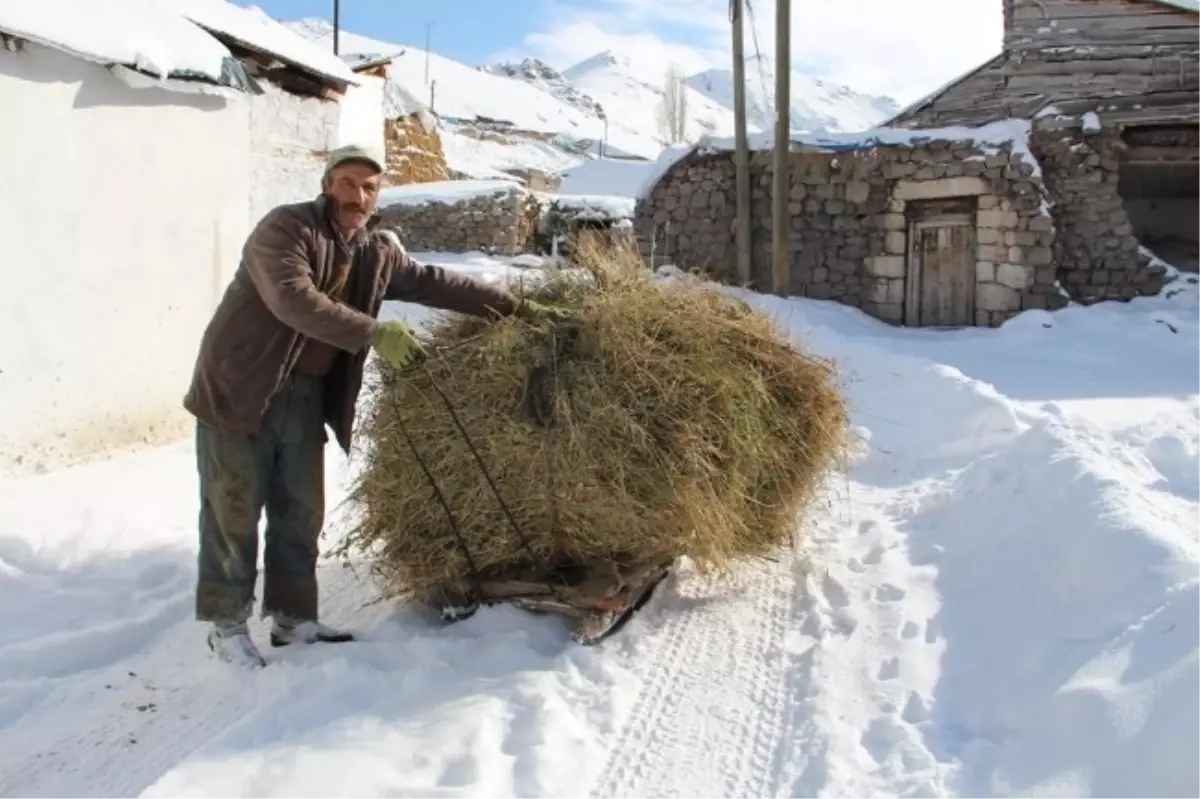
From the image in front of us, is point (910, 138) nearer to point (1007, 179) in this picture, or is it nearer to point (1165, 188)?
point (1007, 179)

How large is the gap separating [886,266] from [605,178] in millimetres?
20673

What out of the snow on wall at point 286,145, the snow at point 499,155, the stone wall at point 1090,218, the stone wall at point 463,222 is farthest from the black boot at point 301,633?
the snow at point 499,155

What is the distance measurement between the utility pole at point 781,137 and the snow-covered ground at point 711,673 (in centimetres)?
800

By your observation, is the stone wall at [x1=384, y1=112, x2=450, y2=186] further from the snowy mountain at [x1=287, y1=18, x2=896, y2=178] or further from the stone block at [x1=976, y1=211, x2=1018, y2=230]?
the stone block at [x1=976, y1=211, x2=1018, y2=230]

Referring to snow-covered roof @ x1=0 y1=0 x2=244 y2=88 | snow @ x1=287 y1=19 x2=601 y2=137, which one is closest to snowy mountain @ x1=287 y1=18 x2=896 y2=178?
snow @ x1=287 y1=19 x2=601 y2=137

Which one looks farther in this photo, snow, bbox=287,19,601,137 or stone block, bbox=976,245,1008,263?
snow, bbox=287,19,601,137

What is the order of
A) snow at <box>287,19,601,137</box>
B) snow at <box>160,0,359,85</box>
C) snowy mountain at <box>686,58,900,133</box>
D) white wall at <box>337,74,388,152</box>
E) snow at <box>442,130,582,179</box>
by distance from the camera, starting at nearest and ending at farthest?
snow at <box>160,0,359,85</box> → white wall at <box>337,74,388,152</box> → snow at <box>442,130,582,179</box> → snow at <box>287,19,601,137</box> → snowy mountain at <box>686,58,900,133</box>

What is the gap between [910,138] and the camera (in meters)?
12.5

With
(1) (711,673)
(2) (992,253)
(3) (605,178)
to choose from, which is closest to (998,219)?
(2) (992,253)

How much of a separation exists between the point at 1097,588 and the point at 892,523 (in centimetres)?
141

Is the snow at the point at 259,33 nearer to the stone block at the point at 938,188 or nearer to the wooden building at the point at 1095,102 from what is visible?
the stone block at the point at 938,188

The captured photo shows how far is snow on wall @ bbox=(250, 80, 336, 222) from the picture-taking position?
25.9ft

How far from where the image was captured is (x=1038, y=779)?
2340 mm

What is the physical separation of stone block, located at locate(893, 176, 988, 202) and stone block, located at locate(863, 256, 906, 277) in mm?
784
